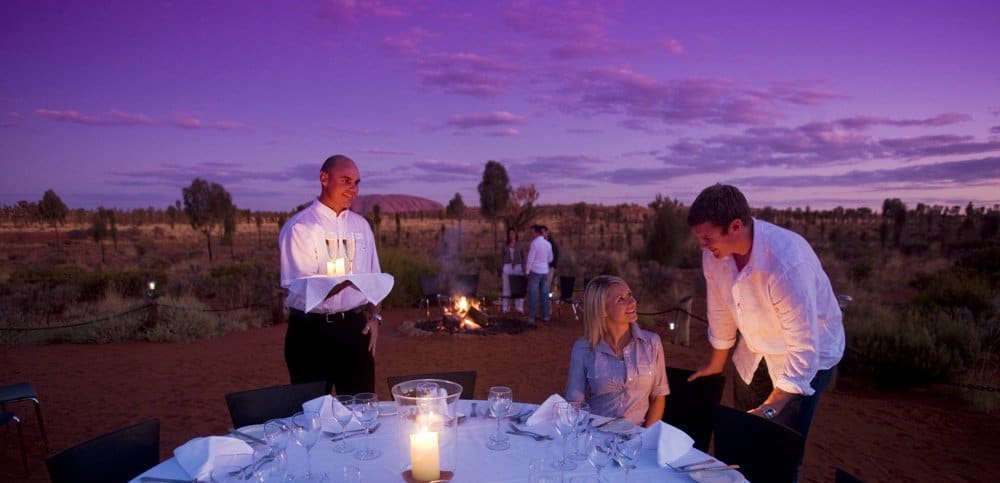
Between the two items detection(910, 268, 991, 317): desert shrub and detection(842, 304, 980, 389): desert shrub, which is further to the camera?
detection(910, 268, 991, 317): desert shrub

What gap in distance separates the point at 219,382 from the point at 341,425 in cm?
581

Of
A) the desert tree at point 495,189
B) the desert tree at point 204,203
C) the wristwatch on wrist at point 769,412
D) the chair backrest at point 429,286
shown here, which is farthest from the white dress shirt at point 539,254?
the desert tree at point 204,203

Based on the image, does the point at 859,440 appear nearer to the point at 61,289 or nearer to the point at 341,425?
the point at 341,425

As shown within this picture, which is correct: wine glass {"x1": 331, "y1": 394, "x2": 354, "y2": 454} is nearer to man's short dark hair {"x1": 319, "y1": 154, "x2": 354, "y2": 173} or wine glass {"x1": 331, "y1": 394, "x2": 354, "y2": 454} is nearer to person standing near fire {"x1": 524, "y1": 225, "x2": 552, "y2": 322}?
man's short dark hair {"x1": 319, "y1": 154, "x2": 354, "y2": 173}

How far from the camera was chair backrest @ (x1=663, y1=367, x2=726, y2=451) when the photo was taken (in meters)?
3.36

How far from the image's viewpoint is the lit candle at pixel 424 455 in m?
1.96

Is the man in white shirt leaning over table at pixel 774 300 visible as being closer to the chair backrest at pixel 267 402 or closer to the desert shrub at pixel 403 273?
the chair backrest at pixel 267 402

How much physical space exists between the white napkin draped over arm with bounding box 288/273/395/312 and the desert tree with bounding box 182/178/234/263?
23837mm

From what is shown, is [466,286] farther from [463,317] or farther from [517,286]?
[463,317]

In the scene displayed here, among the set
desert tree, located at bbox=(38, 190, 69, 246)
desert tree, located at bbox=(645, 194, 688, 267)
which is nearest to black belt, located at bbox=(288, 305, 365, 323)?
desert tree, located at bbox=(645, 194, 688, 267)

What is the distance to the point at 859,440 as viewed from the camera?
520 cm

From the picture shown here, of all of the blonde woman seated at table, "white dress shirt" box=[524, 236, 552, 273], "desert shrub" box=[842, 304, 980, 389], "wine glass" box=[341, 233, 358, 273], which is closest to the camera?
the blonde woman seated at table

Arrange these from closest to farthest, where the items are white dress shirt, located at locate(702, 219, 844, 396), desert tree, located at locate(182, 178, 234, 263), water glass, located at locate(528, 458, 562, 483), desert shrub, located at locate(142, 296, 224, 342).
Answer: water glass, located at locate(528, 458, 562, 483) < white dress shirt, located at locate(702, 219, 844, 396) < desert shrub, located at locate(142, 296, 224, 342) < desert tree, located at locate(182, 178, 234, 263)

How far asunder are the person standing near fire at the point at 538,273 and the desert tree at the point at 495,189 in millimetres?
15757
